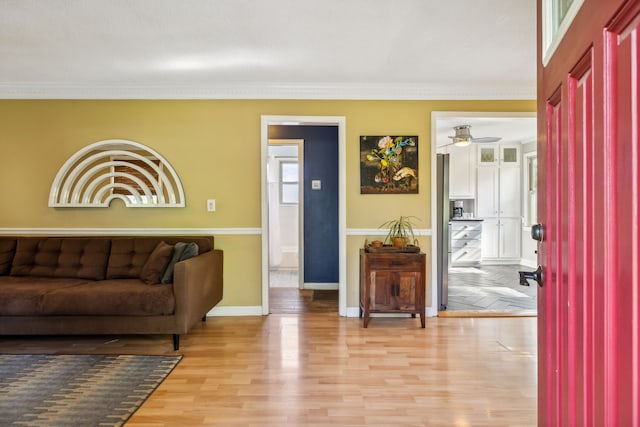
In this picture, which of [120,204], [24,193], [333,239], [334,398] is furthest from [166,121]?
[334,398]

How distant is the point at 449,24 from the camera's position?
2.69m

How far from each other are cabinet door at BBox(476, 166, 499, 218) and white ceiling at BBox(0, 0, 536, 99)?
3.41 m

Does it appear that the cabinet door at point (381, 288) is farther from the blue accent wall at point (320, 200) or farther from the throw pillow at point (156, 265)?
the blue accent wall at point (320, 200)

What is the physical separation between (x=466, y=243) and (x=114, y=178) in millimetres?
5645

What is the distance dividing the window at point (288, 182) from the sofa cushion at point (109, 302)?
16.1 ft

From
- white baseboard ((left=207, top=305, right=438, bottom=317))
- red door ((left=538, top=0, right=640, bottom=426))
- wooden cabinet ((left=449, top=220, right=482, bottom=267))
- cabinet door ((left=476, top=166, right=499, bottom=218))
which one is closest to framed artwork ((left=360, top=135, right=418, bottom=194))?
white baseboard ((left=207, top=305, right=438, bottom=317))

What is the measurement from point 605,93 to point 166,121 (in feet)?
13.1

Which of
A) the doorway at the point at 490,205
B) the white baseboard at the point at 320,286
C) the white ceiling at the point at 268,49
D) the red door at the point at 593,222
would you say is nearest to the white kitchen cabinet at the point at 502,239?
the doorway at the point at 490,205

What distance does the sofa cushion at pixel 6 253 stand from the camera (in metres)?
3.64

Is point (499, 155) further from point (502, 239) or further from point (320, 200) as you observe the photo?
point (320, 200)

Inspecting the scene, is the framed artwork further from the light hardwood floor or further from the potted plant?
the light hardwood floor

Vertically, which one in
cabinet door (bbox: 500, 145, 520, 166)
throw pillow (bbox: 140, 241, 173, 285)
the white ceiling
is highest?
the white ceiling

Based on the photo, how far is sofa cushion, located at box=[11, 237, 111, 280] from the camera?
3619mm

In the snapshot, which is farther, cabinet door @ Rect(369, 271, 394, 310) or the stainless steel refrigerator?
the stainless steel refrigerator
